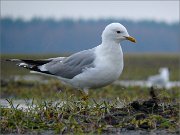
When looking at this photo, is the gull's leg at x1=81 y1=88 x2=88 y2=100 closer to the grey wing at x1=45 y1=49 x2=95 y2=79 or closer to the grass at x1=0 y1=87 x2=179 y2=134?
the grey wing at x1=45 y1=49 x2=95 y2=79

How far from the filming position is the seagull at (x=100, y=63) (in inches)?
306

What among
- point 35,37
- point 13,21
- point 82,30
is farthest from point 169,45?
point 13,21

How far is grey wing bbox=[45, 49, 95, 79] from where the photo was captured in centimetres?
811

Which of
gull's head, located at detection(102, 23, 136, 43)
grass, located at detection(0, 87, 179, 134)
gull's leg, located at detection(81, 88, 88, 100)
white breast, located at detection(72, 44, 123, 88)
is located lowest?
grass, located at detection(0, 87, 179, 134)

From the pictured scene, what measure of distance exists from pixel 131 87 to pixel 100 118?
10.0 meters

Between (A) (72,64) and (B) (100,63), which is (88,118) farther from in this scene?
(A) (72,64)

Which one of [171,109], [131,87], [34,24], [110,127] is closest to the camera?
[110,127]

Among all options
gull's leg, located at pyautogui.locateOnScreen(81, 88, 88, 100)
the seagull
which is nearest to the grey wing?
the seagull

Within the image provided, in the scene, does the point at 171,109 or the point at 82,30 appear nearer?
the point at 171,109

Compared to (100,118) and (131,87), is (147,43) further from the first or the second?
(100,118)

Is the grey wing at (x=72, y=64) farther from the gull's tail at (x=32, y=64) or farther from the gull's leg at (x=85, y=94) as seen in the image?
the gull's leg at (x=85, y=94)

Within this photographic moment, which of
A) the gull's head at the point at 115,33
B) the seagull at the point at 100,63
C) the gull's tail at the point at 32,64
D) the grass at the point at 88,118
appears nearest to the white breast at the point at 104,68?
the seagull at the point at 100,63

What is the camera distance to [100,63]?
7.81 meters

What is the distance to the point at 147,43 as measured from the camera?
137000mm
